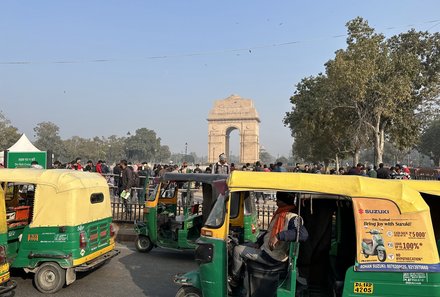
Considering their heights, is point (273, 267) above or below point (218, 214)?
below

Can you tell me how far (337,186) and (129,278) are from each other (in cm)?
443

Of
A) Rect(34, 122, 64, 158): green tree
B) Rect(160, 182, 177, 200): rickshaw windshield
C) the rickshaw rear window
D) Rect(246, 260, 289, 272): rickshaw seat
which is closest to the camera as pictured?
Rect(246, 260, 289, 272): rickshaw seat

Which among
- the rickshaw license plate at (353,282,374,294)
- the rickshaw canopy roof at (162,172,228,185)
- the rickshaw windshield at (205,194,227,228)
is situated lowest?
the rickshaw license plate at (353,282,374,294)

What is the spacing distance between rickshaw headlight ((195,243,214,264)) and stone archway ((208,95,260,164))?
71287 mm

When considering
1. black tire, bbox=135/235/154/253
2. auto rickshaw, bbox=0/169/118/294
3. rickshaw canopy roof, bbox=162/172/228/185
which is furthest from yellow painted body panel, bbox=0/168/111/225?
black tire, bbox=135/235/154/253

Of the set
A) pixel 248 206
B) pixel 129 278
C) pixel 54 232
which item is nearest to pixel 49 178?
pixel 54 232

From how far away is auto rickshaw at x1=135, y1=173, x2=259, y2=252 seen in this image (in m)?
8.22

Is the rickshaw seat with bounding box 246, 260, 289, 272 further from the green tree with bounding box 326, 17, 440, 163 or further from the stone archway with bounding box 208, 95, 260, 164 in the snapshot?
the stone archway with bounding box 208, 95, 260, 164

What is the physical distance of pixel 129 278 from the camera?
6969 mm

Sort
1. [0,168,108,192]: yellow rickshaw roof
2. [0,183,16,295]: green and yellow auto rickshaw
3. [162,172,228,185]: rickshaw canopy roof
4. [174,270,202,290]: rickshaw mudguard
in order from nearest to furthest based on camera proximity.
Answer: [174,270,202,290]: rickshaw mudguard → [0,183,16,295]: green and yellow auto rickshaw → [0,168,108,192]: yellow rickshaw roof → [162,172,228,185]: rickshaw canopy roof

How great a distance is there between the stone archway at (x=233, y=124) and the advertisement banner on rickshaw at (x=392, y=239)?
72.2 meters

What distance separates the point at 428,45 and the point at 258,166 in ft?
50.7

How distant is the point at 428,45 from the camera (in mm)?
25062

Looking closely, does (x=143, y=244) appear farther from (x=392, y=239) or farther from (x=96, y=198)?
(x=392, y=239)
